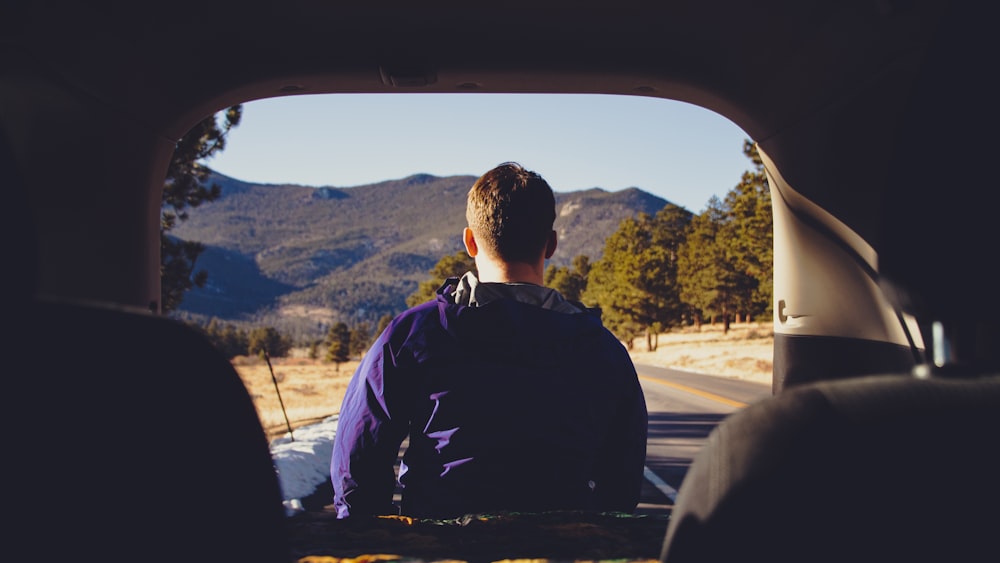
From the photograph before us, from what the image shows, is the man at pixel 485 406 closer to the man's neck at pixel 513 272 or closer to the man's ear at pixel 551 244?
the man's neck at pixel 513 272

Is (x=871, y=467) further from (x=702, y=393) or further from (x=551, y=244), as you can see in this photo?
(x=702, y=393)

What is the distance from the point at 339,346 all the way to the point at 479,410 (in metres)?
75.7

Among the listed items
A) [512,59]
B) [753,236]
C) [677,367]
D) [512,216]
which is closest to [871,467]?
[512,216]

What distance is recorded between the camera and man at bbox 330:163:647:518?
2.43 meters

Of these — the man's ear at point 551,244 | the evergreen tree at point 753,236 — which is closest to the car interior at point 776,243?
the man's ear at point 551,244

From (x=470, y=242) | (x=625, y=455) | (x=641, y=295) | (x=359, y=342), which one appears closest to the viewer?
(x=625, y=455)

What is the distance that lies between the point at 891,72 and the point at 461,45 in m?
1.76

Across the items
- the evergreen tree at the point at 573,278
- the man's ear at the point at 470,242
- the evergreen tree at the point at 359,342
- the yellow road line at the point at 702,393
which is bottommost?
the evergreen tree at the point at 359,342

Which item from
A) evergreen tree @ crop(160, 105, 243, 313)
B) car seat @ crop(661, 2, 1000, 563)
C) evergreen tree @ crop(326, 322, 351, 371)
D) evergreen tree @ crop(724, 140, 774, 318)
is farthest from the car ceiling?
evergreen tree @ crop(326, 322, 351, 371)

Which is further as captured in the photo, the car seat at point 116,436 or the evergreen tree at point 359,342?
the evergreen tree at point 359,342

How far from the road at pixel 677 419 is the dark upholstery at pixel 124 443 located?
1858mm

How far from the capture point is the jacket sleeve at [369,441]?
99.6 inches

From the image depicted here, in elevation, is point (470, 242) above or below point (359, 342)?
above

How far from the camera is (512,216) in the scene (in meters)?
2.79
